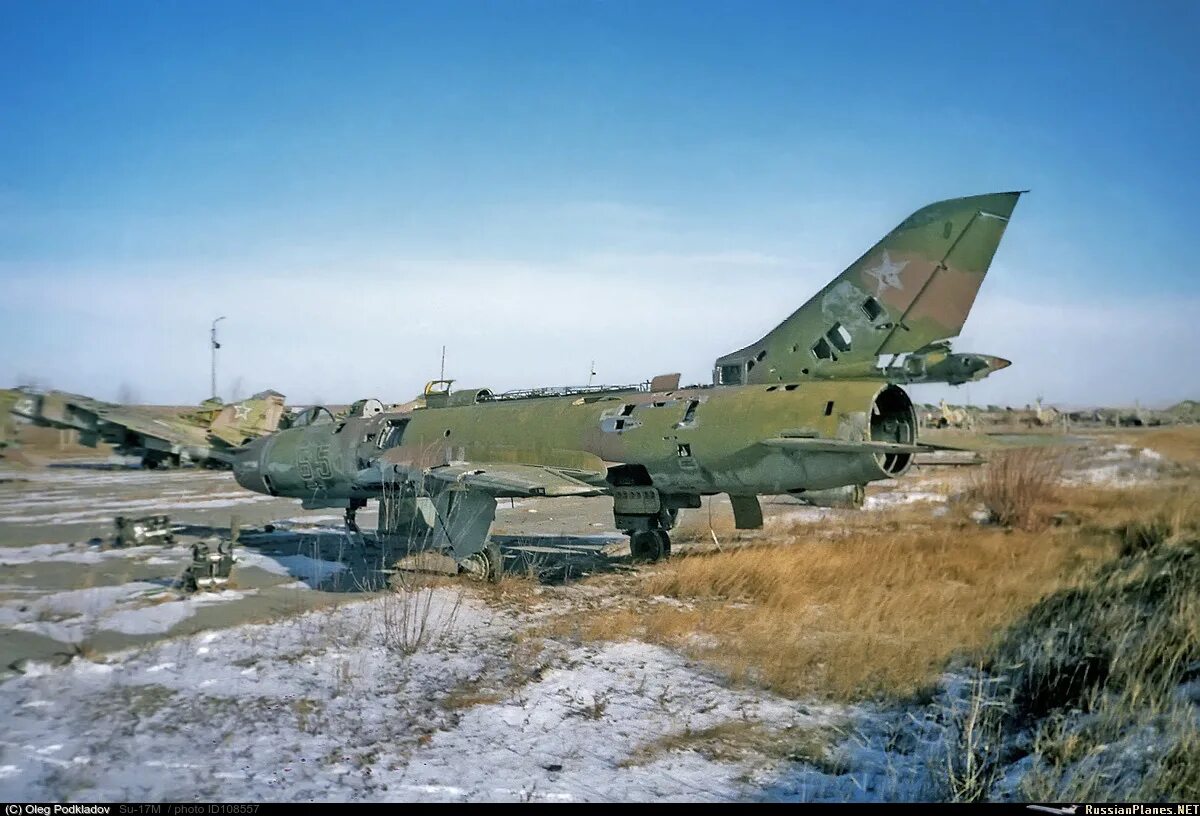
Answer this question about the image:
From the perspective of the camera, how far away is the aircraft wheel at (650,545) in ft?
39.6

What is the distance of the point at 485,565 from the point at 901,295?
7331 mm

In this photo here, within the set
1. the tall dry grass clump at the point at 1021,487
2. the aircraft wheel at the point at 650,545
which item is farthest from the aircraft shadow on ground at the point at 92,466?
the tall dry grass clump at the point at 1021,487

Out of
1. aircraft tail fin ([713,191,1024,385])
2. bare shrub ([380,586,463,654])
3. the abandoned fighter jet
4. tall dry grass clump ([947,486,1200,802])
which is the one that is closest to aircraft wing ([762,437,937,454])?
the abandoned fighter jet

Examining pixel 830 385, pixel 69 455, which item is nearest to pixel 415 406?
pixel 830 385

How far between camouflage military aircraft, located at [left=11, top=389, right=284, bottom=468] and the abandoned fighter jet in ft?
26.9

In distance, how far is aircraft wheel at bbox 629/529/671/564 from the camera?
12.1m

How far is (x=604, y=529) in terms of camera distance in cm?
1647

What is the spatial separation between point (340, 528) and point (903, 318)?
12308mm

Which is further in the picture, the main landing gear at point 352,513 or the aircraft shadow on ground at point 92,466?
the aircraft shadow on ground at point 92,466

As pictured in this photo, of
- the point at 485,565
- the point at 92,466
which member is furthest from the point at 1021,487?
the point at 92,466

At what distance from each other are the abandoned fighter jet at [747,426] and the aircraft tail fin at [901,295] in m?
0.02

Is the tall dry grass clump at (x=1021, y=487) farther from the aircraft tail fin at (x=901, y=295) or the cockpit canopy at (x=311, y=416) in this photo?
the cockpit canopy at (x=311, y=416)

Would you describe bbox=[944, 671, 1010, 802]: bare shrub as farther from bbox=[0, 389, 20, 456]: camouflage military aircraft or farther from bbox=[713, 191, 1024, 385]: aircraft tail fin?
bbox=[0, 389, 20, 456]: camouflage military aircraft

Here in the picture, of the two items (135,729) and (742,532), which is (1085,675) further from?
(742,532)
